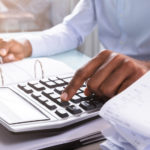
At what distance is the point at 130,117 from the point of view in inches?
13.3

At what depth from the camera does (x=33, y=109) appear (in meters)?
0.44

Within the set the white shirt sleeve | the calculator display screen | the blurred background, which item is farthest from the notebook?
the blurred background

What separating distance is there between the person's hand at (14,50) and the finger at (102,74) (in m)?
0.37

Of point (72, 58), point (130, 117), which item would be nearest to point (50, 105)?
point (130, 117)

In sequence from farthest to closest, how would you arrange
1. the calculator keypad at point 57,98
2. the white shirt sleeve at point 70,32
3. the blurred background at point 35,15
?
the blurred background at point 35,15, the white shirt sleeve at point 70,32, the calculator keypad at point 57,98

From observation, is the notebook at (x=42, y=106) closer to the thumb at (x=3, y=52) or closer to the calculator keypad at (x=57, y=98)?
the calculator keypad at (x=57, y=98)

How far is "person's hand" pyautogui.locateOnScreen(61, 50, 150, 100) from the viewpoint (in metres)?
0.46

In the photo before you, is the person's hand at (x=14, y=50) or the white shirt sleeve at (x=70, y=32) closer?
the person's hand at (x=14, y=50)

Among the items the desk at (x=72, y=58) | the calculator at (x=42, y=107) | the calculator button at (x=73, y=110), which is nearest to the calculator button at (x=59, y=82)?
the calculator at (x=42, y=107)

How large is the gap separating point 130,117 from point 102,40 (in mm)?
758

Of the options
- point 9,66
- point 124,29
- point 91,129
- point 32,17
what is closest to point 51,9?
point 32,17

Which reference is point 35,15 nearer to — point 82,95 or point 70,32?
point 70,32

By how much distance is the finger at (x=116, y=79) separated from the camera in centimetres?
46

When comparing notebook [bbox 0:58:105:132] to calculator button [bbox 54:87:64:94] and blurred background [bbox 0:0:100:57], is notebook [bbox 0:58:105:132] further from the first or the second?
blurred background [bbox 0:0:100:57]
